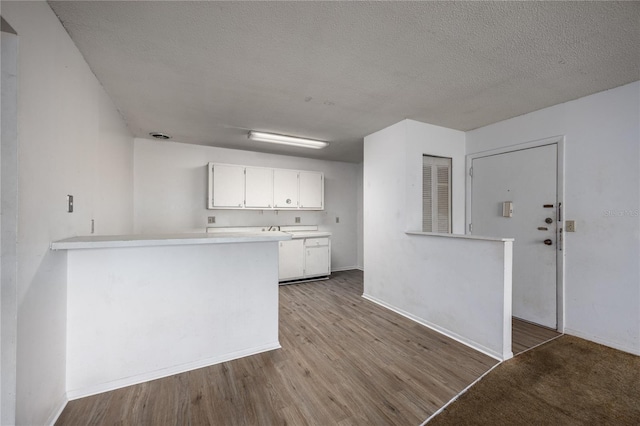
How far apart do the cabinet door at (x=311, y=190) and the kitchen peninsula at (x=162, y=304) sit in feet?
8.30

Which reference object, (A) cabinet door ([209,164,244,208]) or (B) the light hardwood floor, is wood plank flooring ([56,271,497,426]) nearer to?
(B) the light hardwood floor

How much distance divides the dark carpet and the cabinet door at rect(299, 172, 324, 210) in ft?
11.7

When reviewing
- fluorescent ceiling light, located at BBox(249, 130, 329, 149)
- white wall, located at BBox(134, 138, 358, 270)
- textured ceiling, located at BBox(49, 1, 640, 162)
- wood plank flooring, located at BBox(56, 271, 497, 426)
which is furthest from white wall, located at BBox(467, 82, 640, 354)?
white wall, located at BBox(134, 138, 358, 270)

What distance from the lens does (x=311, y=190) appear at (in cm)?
491

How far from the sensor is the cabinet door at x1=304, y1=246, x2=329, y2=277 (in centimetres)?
466

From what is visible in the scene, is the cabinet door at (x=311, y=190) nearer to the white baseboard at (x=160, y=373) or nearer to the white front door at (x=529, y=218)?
the white front door at (x=529, y=218)

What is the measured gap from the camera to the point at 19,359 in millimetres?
1201

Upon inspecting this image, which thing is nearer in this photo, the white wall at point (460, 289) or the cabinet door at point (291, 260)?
the white wall at point (460, 289)

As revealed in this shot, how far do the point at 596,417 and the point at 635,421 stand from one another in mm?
211

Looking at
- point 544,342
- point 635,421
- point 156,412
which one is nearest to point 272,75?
point 156,412

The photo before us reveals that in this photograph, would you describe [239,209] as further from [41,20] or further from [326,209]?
[41,20]

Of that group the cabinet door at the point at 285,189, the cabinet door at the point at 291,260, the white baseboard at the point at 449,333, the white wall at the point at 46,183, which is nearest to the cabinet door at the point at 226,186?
the cabinet door at the point at 285,189

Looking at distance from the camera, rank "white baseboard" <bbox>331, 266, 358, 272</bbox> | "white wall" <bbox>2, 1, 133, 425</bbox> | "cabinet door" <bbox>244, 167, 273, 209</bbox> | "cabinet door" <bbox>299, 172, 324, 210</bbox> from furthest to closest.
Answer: "white baseboard" <bbox>331, 266, 358, 272</bbox>
"cabinet door" <bbox>299, 172, 324, 210</bbox>
"cabinet door" <bbox>244, 167, 273, 209</bbox>
"white wall" <bbox>2, 1, 133, 425</bbox>

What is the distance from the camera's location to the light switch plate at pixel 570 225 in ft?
8.68
